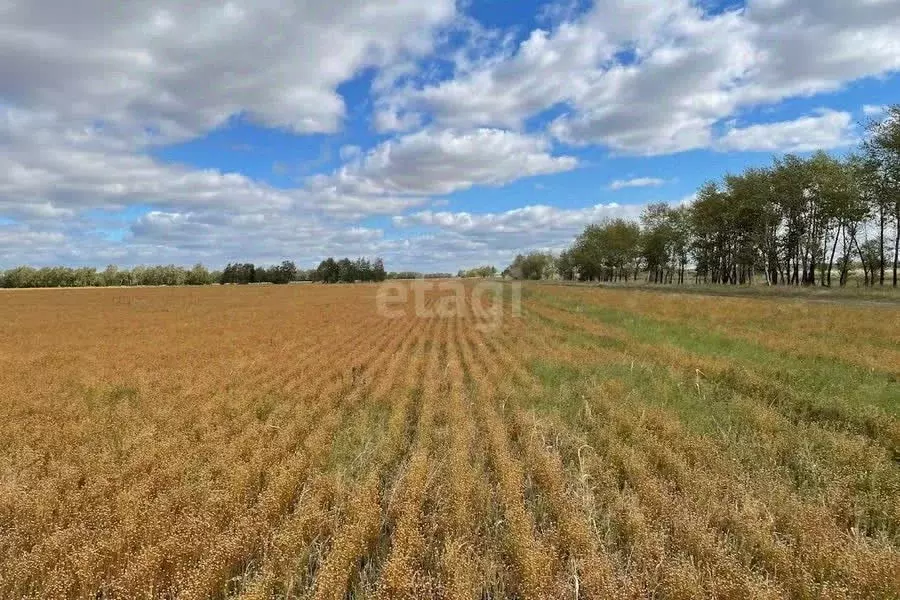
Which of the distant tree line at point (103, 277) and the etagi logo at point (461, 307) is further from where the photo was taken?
the distant tree line at point (103, 277)

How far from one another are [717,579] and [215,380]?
1157 centimetres

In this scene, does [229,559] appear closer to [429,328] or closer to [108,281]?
[429,328]

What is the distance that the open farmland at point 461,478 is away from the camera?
13.6ft

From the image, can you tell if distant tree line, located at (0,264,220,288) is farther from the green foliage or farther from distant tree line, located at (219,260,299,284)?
the green foliage

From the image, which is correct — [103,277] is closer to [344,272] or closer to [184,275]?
[184,275]

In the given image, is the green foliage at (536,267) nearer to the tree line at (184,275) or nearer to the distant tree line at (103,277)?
the tree line at (184,275)

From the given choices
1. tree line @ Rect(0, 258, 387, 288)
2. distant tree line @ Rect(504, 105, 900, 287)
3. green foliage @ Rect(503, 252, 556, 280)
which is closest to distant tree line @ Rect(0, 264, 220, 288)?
tree line @ Rect(0, 258, 387, 288)

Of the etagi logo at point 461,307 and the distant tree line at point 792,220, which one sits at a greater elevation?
the distant tree line at point 792,220

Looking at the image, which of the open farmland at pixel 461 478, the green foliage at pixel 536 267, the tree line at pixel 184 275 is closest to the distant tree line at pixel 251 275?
the tree line at pixel 184 275

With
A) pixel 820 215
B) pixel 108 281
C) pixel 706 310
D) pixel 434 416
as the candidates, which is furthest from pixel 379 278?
pixel 434 416

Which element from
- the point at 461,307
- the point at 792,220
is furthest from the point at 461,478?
the point at 792,220

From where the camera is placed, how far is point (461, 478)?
5.86 m

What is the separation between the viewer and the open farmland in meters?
4.16

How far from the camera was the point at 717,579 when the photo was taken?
3.96 m
